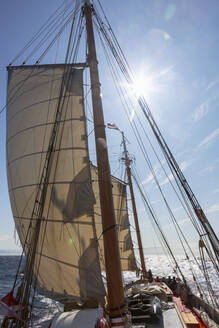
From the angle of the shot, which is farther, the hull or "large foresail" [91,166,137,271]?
"large foresail" [91,166,137,271]

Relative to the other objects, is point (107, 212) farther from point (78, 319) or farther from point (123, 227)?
point (123, 227)

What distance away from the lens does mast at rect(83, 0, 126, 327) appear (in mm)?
4711

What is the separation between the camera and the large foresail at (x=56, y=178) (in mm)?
5961

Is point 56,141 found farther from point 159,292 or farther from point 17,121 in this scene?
point 159,292

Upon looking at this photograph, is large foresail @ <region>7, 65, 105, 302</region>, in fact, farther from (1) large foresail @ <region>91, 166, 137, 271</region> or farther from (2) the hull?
(1) large foresail @ <region>91, 166, 137, 271</region>

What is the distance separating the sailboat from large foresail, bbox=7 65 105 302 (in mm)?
29

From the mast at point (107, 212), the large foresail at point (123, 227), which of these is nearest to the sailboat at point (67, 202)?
the mast at point (107, 212)

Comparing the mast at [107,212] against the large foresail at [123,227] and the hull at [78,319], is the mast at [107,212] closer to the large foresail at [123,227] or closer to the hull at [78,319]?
the hull at [78,319]

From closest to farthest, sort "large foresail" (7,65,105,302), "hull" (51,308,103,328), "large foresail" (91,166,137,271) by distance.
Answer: "hull" (51,308,103,328) → "large foresail" (7,65,105,302) → "large foresail" (91,166,137,271)

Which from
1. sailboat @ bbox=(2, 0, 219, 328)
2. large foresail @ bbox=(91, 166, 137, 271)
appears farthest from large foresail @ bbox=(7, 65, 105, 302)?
A: large foresail @ bbox=(91, 166, 137, 271)

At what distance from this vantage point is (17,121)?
912 cm

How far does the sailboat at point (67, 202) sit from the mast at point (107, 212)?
0.02 m

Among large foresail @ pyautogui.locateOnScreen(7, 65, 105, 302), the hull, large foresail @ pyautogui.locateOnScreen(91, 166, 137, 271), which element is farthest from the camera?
large foresail @ pyautogui.locateOnScreen(91, 166, 137, 271)

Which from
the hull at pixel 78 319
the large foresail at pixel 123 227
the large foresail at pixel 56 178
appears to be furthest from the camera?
the large foresail at pixel 123 227
